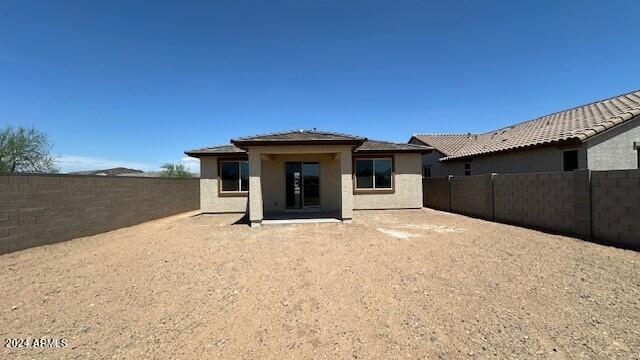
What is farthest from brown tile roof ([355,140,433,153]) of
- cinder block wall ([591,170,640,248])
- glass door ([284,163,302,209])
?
cinder block wall ([591,170,640,248])

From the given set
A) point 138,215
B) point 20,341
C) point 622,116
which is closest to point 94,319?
point 20,341

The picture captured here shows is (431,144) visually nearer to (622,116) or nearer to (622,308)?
(622,116)

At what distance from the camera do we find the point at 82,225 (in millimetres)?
8859

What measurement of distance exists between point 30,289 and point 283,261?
404 cm

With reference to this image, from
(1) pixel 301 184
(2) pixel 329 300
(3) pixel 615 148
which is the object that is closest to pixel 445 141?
(3) pixel 615 148

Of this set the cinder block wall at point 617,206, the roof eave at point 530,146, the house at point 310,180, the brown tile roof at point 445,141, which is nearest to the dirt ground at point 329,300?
the cinder block wall at point 617,206

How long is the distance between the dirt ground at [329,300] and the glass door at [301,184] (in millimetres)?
6897

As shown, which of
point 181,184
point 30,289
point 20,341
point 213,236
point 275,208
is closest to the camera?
point 20,341

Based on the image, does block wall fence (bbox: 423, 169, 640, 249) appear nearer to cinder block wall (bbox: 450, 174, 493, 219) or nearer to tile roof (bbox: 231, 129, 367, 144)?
cinder block wall (bbox: 450, 174, 493, 219)

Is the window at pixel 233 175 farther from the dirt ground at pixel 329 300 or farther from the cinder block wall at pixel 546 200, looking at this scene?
the cinder block wall at pixel 546 200

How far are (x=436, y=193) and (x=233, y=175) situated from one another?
10.6 m

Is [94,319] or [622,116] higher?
[622,116]

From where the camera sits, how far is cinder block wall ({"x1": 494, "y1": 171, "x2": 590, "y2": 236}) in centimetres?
747

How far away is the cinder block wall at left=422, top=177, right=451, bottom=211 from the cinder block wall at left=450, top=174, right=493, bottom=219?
56 cm
